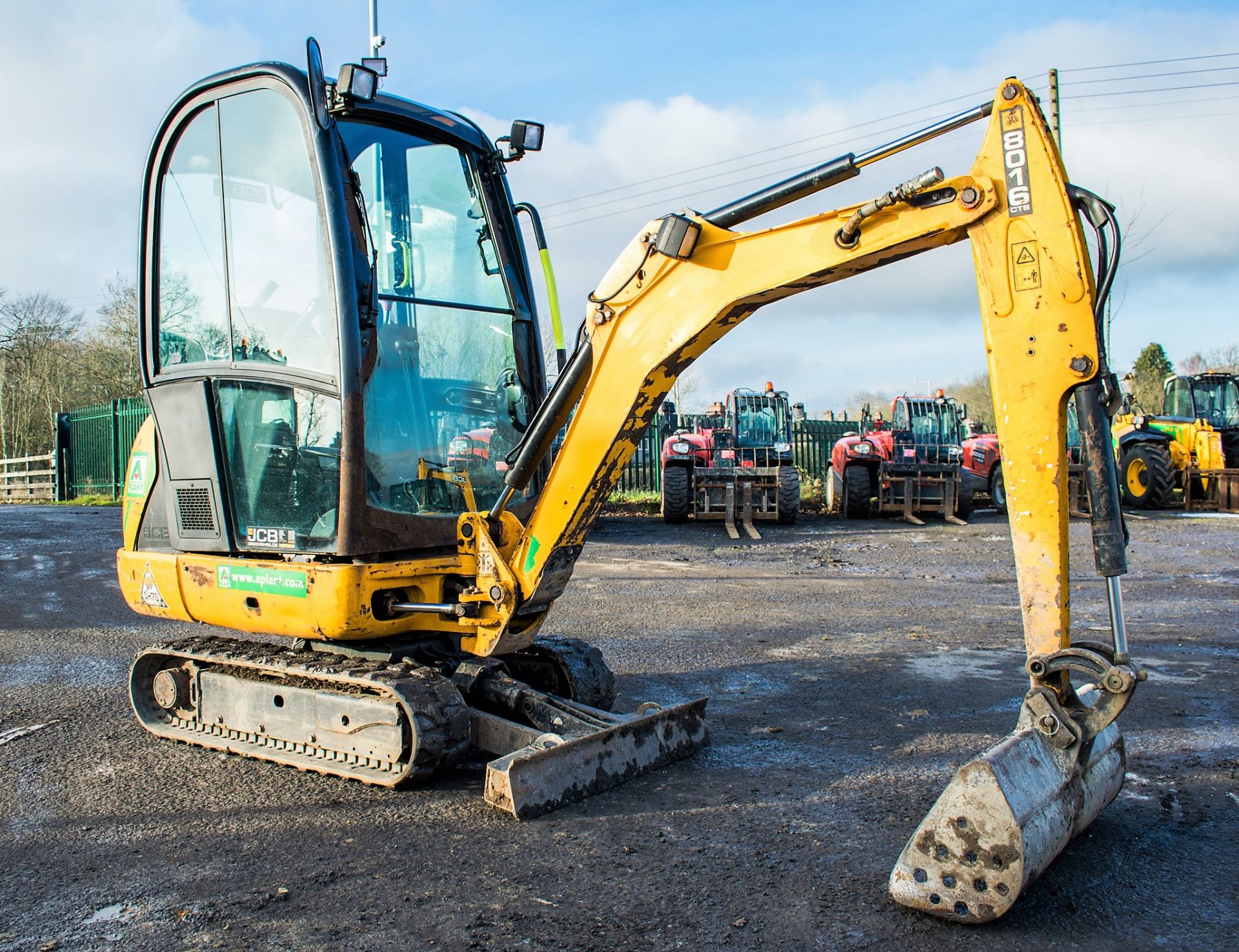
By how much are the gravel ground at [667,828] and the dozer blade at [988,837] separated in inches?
3.6

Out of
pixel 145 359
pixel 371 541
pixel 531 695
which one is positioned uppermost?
pixel 145 359

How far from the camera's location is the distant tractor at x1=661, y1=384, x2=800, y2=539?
16.7 meters

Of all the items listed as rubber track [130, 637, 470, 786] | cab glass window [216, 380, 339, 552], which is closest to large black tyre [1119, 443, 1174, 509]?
rubber track [130, 637, 470, 786]

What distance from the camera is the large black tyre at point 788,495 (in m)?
17.0

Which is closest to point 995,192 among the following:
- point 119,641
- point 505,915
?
point 505,915

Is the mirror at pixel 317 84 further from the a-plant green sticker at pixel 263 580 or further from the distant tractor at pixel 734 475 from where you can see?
the distant tractor at pixel 734 475

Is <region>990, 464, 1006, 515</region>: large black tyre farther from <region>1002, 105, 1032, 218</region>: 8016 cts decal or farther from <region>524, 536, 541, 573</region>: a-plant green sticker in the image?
<region>1002, 105, 1032, 218</region>: 8016 cts decal

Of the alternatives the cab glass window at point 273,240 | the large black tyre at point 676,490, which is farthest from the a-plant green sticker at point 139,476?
the large black tyre at point 676,490

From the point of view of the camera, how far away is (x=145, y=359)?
527cm

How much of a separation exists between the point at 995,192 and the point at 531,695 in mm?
2934

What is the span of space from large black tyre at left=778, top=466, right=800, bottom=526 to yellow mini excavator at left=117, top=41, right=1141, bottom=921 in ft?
39.1

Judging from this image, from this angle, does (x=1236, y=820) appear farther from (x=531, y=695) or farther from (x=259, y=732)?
(x=259, y=732)

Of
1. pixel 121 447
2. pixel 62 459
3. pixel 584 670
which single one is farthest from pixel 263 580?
pixel 62 459

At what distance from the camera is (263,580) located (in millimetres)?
4652
